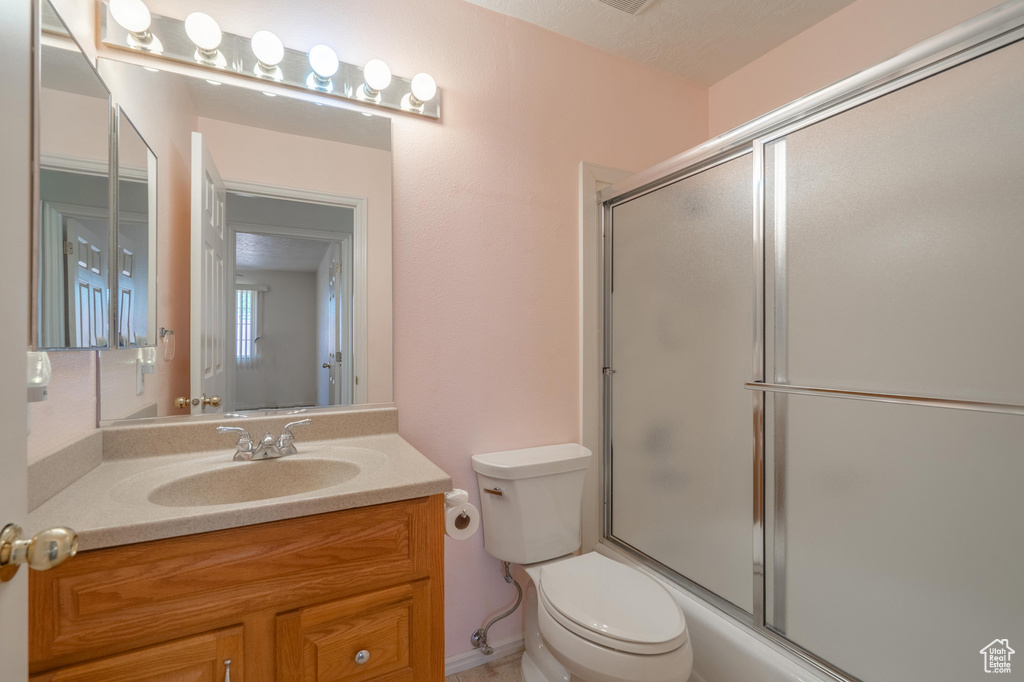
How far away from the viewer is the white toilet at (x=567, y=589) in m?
1.18

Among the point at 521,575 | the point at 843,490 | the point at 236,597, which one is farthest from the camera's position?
the point at 521,575

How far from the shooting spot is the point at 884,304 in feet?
3.82

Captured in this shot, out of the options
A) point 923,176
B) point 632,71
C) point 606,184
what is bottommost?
point 923,176

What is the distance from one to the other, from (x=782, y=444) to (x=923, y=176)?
76cm

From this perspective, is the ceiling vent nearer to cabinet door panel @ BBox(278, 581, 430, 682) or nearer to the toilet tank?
the toilet tank

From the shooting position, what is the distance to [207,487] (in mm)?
1161

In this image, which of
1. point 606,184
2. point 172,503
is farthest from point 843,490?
point 172,503

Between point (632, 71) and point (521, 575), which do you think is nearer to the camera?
point (521, 575)

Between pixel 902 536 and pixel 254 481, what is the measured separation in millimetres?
1603

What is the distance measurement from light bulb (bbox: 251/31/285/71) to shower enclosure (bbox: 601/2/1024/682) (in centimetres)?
134

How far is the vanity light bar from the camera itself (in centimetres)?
130

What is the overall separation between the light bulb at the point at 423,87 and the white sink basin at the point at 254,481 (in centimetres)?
121

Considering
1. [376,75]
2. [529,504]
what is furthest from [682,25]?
[529,504]

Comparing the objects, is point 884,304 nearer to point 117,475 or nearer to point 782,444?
point 782,444
